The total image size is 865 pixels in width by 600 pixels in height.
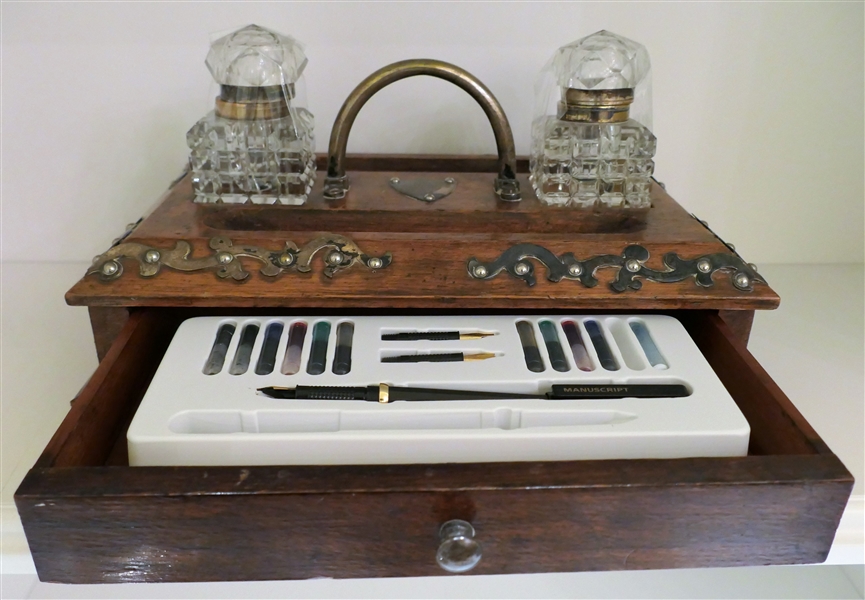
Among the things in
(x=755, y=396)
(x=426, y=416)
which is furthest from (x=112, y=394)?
(x=755, y=396)

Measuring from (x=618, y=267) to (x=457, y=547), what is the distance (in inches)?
11.2

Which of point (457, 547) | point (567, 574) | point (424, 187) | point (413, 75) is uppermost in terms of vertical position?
point (413, 75)

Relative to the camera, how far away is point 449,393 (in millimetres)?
521

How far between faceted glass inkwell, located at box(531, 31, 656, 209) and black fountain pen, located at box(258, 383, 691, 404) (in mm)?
235

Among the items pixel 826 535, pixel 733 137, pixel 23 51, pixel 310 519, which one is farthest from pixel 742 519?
pixel 23 51

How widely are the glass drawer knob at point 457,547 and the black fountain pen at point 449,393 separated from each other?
4.4 inches

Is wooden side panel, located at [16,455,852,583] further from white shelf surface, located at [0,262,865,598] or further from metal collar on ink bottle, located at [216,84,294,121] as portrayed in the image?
metal collar on ink bottle, located at [216,84,294,121]

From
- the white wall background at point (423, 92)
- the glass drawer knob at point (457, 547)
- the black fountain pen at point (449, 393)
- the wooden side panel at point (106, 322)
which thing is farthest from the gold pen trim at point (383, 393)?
the white wall background at point (423, 92)

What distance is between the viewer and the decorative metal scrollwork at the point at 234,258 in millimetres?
589

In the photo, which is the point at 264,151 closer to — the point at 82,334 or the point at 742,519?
the point at 82,334

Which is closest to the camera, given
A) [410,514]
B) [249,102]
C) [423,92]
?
[410,514]

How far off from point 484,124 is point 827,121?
455mm

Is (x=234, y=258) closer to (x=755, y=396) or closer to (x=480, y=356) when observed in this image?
(x=480, y=356)

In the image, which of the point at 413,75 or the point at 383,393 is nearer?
the point at 383,393
